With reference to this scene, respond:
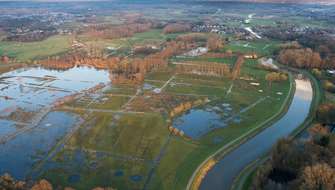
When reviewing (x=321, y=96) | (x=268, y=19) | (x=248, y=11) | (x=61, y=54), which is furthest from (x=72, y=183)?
(x=248, y=11)

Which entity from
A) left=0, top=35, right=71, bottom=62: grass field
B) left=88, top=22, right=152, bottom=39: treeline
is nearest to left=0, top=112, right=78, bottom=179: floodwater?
left=0, top=35, right=71, bottom=62: grass field

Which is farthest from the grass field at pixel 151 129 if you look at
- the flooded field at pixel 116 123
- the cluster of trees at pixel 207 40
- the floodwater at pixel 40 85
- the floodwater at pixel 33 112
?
the cluster of trees at pixel 207 40

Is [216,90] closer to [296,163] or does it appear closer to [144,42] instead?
[296,163]

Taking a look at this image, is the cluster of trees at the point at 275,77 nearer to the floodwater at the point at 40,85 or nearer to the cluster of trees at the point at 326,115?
the cluster of trees at the point at 326,115

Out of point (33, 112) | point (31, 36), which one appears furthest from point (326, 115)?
point (31, 36)

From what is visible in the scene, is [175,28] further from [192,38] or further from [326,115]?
[326,115]

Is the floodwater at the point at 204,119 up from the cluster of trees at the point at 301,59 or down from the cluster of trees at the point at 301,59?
down

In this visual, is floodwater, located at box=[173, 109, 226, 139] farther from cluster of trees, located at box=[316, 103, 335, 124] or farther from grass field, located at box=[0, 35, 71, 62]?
grass field, located at box=[0, 35, 71, 62]
